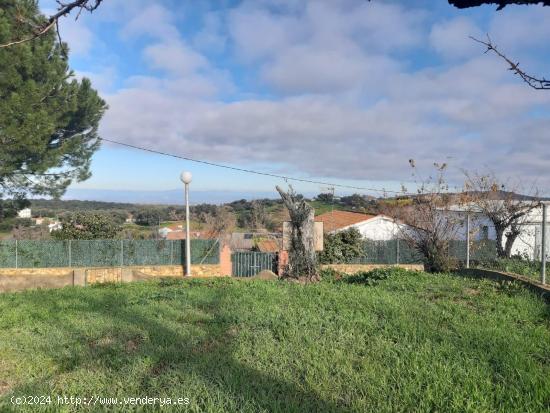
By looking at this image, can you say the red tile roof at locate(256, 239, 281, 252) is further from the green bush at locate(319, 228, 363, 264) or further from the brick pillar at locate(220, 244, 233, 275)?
the green bush at locate(319, 228, 363, 264)

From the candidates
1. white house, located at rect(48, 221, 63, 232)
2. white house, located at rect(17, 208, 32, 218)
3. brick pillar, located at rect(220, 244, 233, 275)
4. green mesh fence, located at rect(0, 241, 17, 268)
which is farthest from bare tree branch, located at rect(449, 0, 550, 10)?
white house, located at rect(48, 221, 63, 232)

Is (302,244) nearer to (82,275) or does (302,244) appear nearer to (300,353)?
(82,275)

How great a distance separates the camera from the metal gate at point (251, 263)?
20.0 metres

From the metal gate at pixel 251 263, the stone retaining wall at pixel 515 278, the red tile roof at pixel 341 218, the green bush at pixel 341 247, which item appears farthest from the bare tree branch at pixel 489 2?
the red tile roof at pixel 341 218

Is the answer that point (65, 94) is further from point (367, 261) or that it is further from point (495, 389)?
point (495, 389)

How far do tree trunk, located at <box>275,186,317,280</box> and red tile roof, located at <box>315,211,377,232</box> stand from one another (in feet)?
58.6

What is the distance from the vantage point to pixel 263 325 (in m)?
5.23

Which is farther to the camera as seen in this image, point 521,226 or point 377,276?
point 521,226

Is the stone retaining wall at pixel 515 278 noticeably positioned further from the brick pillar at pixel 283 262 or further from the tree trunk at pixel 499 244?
the tree trunk at pixel 499 244

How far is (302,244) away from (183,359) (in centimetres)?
757

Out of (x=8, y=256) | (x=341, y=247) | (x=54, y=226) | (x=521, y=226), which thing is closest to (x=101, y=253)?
(x=8, y=256)

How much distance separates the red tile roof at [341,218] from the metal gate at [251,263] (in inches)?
400

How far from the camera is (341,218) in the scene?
110ft

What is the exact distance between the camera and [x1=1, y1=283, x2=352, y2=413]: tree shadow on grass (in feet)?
10.4
